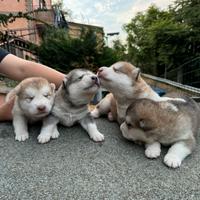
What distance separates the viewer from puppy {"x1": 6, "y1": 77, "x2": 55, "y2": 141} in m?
2.01

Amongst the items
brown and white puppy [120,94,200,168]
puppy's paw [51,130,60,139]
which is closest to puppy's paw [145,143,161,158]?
brown and white puppy [120,94,200,168]

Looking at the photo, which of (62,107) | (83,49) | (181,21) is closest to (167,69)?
(181,21)

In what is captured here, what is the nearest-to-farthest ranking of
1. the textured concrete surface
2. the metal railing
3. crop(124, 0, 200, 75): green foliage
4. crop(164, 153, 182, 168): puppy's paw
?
1. the textured concrete surface
2. crop(164, 153, 182, 168): puppy's paw
3. the metal railing
4. crop(124, 0, 200, 75): green foliage

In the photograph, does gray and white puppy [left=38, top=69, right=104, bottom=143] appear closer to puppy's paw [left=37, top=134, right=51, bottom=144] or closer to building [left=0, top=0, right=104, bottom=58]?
puppy's paw [left=37, top=134, right=51, bottom=144]

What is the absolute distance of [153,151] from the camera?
5.92 ft

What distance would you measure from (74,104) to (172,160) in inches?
31.4

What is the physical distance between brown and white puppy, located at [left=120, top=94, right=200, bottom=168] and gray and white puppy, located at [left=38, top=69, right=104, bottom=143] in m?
0.32

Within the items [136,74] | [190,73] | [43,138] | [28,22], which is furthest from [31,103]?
[28,22]

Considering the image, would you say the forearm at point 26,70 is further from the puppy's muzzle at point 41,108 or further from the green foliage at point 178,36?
the green foliage at point 178,36

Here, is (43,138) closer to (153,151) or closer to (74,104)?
(74,104)

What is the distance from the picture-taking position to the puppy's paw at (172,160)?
5.58 feet

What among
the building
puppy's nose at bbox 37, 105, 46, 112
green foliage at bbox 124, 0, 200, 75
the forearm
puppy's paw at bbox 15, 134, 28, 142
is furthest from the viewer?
green foliage at bbox 124, 0, 200, 75

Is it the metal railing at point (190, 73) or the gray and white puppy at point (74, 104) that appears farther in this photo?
the metal railing at point (190, 73)

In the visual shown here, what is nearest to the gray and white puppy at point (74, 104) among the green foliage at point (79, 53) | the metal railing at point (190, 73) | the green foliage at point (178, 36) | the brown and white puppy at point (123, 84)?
the brown and white puppy at point (123, 84)
